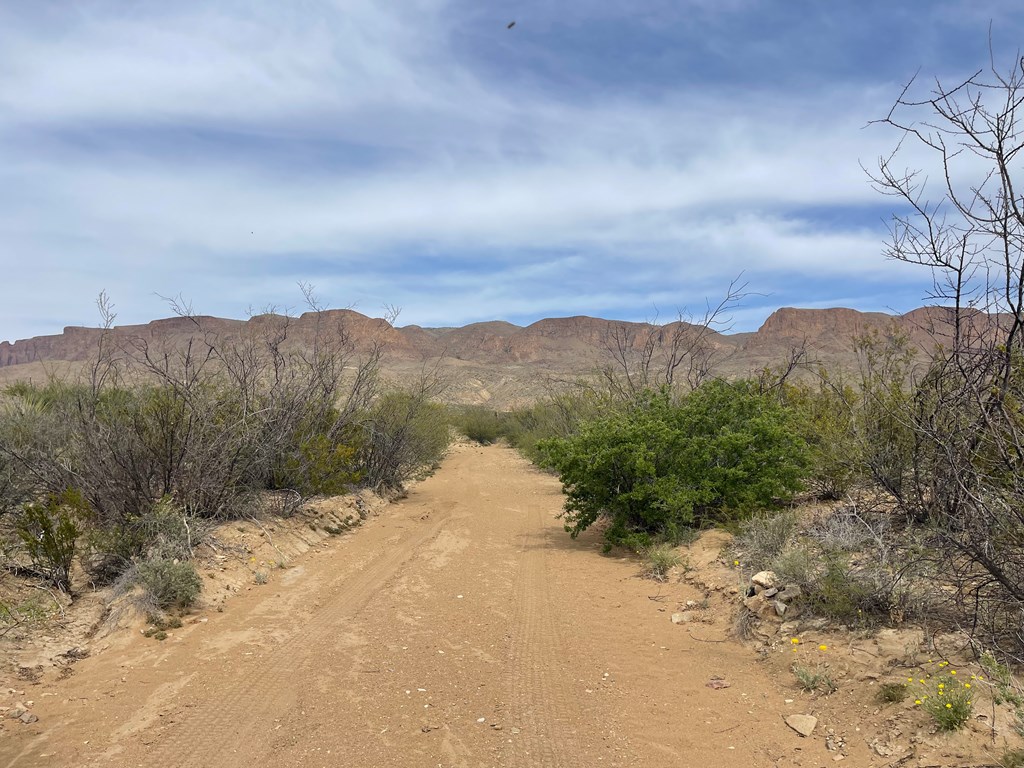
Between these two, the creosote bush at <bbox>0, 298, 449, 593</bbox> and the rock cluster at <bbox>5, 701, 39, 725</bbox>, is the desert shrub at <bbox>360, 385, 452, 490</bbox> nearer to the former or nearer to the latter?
the creosote bush at <bbox>0, 298, 449, 593</bbox>

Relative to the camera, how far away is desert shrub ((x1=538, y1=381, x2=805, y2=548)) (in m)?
9.60

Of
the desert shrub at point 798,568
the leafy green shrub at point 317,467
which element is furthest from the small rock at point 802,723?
the leafy green shrub at point 317,467

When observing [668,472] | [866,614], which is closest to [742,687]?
[866,614]

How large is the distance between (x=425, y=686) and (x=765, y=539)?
443 cm

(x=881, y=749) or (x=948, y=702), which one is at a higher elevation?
(x=948, y=702)

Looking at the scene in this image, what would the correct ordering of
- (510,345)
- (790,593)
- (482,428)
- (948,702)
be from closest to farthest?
(948,702), (790,593), (482,428), (510,345)

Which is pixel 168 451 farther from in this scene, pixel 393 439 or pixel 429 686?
pixel 393 439

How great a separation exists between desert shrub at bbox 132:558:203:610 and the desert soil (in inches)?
19.1

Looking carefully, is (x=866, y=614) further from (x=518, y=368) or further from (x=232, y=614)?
(x=518, y=368)

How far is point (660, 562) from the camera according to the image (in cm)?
870

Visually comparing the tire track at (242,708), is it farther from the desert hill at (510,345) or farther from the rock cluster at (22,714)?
the desert hill at (510,345)

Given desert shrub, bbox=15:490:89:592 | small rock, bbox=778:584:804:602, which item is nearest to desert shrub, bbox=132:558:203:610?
desert shrub, bbox=15:490:89:592

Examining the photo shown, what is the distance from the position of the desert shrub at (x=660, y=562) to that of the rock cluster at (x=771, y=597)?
6.15ft

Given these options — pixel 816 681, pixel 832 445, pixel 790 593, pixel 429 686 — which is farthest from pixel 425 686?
pixel 832 445
